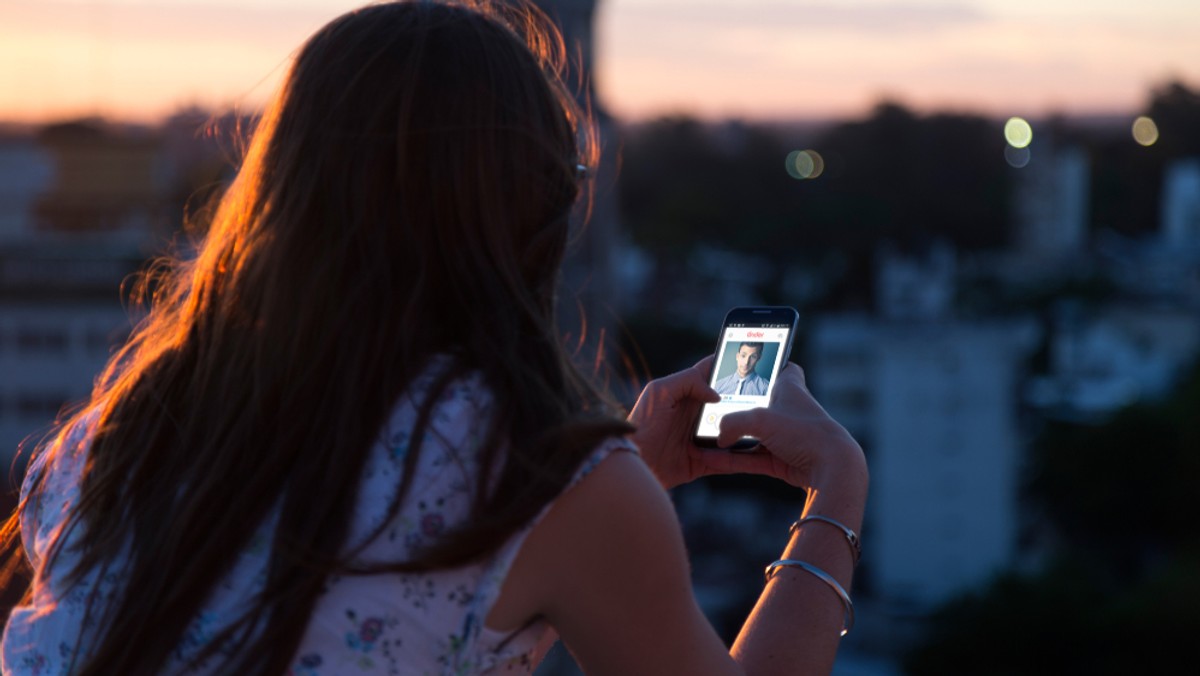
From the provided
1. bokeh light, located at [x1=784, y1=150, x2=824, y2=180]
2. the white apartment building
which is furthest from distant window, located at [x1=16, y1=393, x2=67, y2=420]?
bokeh light, located at [x1=784, y1=150, x2=824, y2=180]

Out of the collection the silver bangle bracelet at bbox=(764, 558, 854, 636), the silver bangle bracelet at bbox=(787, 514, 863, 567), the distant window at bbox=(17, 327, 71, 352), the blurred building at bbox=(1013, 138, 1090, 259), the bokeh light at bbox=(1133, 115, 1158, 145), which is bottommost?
the blurred building at bbox=(1013, 138, 1090, 259)

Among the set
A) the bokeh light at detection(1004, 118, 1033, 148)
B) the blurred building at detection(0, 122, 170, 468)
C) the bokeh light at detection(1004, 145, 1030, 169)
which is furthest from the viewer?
the bokeh light at detection(1004, 118, 1033, 148)

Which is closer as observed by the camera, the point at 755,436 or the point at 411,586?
the point at 411,586

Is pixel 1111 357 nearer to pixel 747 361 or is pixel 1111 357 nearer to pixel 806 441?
pixel 747 361

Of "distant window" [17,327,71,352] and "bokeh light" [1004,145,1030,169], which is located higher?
"distant window" [17,327,71,352]

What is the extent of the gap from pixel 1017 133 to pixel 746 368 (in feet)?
173

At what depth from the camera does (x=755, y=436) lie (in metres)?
1.20

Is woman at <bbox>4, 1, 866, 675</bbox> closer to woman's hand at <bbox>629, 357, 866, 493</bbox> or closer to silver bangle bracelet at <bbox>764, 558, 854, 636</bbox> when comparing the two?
silver bangle bracelet at <bbox>764, 558, 854, 636</bbox>

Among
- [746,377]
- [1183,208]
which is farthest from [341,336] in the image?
[1183,208]

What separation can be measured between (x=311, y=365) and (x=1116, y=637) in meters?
17.5

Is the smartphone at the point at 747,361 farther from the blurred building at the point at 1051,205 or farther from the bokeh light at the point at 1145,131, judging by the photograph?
the bokeh light at the point at 1145,131

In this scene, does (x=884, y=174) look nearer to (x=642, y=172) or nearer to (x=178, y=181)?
(x=642, y=172)

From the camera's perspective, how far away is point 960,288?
126 ft

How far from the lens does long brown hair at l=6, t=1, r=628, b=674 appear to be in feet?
2.99
